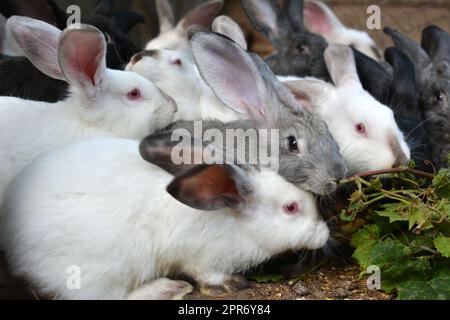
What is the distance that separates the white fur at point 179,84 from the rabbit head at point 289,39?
94cm

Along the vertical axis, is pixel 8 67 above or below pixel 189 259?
above

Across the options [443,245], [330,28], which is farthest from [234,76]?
[330,28]

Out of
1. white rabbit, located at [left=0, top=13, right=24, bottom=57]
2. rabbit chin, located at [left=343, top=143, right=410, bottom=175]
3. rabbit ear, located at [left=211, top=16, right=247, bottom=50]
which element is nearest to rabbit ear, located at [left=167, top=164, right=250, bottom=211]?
rabbit chin, located at [left=343, top=143, right=410, bottom=175]

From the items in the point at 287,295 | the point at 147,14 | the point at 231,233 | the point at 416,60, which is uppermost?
the point at 147,14

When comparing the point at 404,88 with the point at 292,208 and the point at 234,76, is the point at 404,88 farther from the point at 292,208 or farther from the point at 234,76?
→ the point at 292,208

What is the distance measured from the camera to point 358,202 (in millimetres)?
2867

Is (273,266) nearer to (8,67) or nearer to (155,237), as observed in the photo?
(155,237)

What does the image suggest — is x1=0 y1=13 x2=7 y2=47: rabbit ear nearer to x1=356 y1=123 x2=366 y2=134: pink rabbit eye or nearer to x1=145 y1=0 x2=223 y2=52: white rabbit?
x1=145 y1=0 x2=223 y2=52: white rabbit

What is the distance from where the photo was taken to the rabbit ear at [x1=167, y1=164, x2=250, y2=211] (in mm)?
2482

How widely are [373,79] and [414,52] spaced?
411 millimetres

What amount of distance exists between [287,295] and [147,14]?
3678mm

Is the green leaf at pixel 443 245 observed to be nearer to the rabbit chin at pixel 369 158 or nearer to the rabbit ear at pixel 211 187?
the rabbit chin at pixel 369 158

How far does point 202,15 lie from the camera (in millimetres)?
4895
